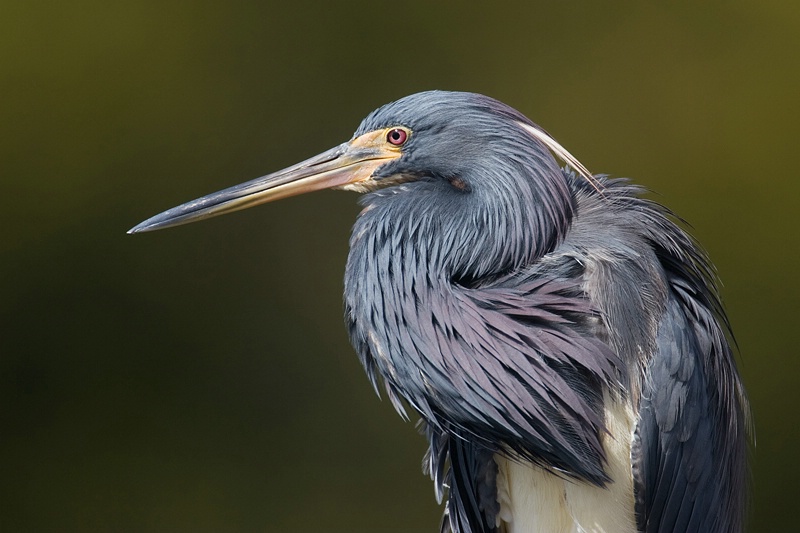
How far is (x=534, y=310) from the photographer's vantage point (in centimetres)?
127

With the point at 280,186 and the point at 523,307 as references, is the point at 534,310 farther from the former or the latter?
the point at 280,186

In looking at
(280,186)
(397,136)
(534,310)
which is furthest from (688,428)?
(280,186)

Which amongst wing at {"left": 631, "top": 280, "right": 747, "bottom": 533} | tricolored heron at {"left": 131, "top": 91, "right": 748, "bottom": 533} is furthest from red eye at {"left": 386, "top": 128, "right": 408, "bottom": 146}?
wing at {"left": 631, "top": 280, "right": 747, "bottom": 533}

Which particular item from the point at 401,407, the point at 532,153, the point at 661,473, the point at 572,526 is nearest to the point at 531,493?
the point at 572,526

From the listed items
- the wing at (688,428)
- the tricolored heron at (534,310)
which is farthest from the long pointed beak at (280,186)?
the wing at (688,428)

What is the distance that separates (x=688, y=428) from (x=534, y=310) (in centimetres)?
34

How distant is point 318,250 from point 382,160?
155cm

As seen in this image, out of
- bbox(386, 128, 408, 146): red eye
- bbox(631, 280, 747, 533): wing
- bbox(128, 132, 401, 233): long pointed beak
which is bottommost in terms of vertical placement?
bbox(631, 280, 747, 533): wing

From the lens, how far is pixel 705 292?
1494mm

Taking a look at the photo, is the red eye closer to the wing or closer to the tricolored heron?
the tricolored heron

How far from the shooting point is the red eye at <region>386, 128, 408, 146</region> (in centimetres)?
139

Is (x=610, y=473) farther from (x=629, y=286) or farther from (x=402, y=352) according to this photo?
(x=402, y=352)

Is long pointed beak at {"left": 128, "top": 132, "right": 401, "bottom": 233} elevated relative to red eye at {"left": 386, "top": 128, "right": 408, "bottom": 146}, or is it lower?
lower

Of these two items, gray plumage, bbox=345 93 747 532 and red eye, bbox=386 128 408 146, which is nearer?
gray plumage, bbox=345 93 747 532
